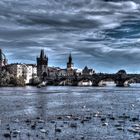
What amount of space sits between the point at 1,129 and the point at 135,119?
764 inches

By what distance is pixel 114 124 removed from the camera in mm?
59750

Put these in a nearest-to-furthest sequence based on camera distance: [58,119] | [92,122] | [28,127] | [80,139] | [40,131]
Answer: [80,139]
[40,131]
[28,127]
[92,122]
[58,119]


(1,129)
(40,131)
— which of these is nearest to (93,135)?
(40,131)

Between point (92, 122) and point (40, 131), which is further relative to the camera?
point (92, 122)

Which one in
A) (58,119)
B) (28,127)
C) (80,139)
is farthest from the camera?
(58,119)

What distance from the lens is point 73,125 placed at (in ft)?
188

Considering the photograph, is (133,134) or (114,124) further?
(114,124)

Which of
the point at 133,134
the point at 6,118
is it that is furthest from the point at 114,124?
the point at 6,118

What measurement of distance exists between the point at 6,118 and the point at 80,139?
22.4m

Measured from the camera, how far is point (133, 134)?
170 ft

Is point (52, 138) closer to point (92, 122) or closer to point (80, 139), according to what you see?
point (80, 139)

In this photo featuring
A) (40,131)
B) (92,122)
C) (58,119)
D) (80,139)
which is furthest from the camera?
(58,119)

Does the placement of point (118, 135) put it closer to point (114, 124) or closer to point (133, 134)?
point (133, 134)

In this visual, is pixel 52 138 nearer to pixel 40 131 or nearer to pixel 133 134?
pixel 40 131
